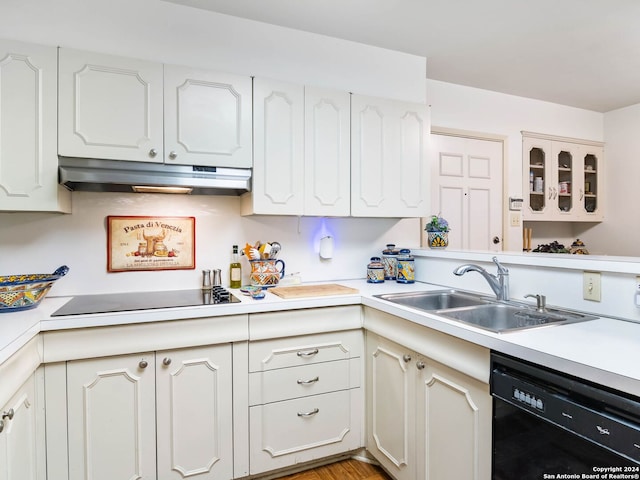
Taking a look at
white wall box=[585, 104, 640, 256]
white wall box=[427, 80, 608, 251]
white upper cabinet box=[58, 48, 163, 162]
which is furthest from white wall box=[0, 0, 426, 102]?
white wall box=[585, 104, 640, 256]

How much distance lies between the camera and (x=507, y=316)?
1761mm

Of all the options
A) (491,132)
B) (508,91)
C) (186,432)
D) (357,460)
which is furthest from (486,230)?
(186,432)

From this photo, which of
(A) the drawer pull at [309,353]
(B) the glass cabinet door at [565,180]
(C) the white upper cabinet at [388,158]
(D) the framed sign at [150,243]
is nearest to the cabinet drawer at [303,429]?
(A) the drawer pull at [309,353]

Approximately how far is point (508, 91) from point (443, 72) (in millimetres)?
867

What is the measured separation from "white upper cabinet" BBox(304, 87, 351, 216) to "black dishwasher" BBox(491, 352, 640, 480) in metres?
1.27

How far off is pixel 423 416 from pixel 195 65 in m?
2.14

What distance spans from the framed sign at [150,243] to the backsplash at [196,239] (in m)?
0.04

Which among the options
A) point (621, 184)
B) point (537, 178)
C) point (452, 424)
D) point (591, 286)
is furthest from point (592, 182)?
point (452, 424)

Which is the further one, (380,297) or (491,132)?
(491,132)

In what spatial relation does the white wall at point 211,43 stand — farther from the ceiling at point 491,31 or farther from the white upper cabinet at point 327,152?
the white upper cabinet at point 327,152

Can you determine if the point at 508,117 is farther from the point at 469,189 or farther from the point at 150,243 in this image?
the point at 150,243

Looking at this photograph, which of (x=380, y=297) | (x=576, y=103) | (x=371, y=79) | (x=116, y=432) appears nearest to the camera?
(x=116, y=432)

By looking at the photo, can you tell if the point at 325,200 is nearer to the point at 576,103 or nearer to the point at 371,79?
the point at 371,79

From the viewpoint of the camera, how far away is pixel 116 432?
157 cm
